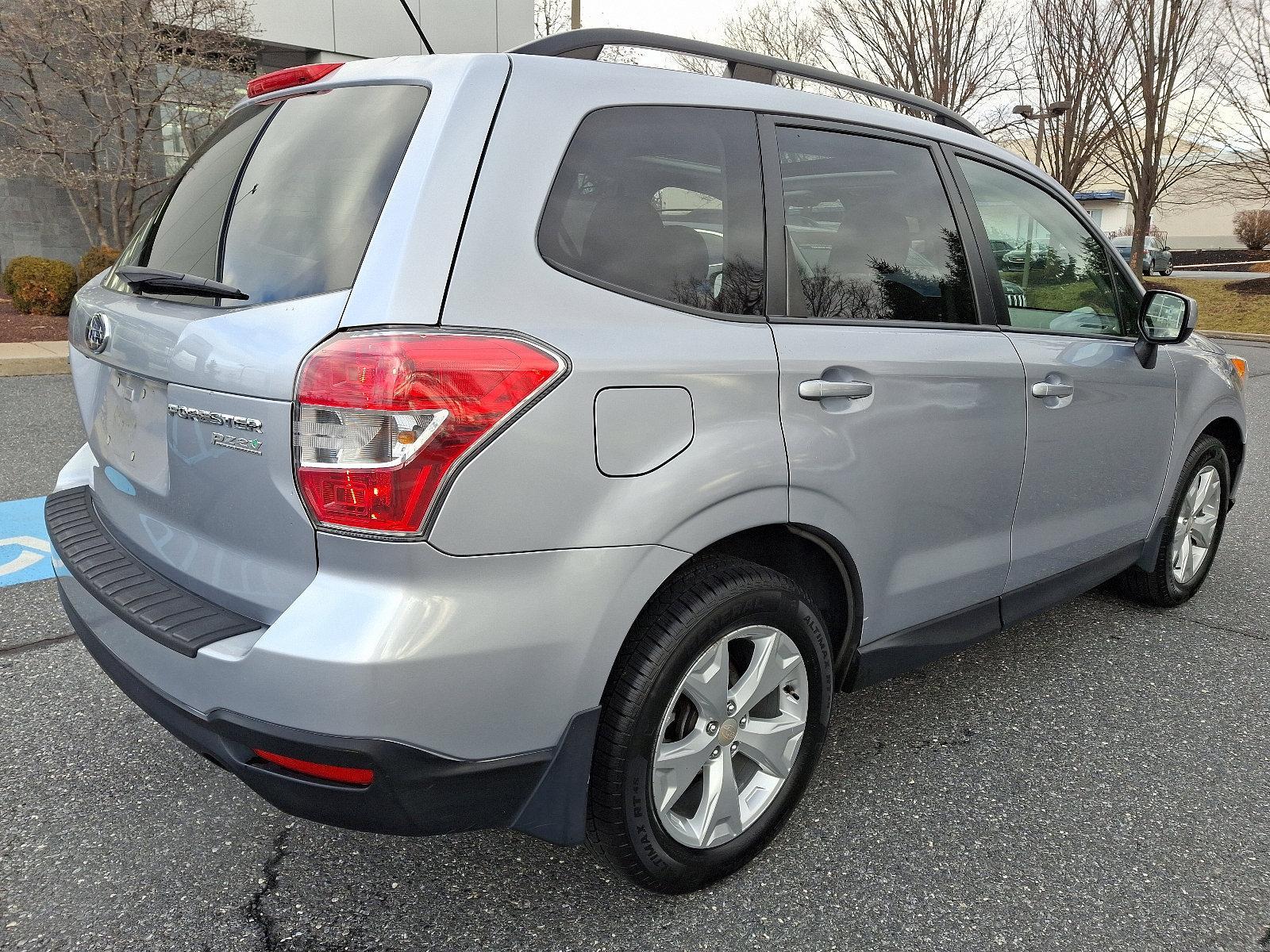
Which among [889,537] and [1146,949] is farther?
[889,537]

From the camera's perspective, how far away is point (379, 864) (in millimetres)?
2445

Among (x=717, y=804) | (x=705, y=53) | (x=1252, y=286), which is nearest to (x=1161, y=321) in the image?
(x=705, y=53)

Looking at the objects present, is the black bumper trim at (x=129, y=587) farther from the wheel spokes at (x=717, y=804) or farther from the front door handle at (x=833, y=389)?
the front door handle at (x=833, y=389)

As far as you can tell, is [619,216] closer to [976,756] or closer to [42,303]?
[976,756]

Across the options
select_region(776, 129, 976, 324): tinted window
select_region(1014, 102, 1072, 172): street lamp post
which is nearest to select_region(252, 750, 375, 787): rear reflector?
select_region(776, 129, 976, 324): tinted window

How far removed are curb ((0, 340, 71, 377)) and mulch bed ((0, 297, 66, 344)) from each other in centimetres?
106

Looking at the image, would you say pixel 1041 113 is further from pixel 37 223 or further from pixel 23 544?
pixel 23 544

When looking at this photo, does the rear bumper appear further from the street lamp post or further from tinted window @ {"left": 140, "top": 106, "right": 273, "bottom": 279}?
the street lamp post

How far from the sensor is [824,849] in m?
2.55

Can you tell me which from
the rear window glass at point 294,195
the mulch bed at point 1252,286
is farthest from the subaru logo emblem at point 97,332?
the mulch bed at point 1252,286

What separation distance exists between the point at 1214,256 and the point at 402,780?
54164 millimetres

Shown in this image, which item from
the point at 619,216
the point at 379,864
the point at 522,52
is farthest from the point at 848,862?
the point at 522,52

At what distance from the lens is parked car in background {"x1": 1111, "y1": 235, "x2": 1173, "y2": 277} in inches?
254

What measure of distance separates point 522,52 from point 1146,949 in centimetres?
238
